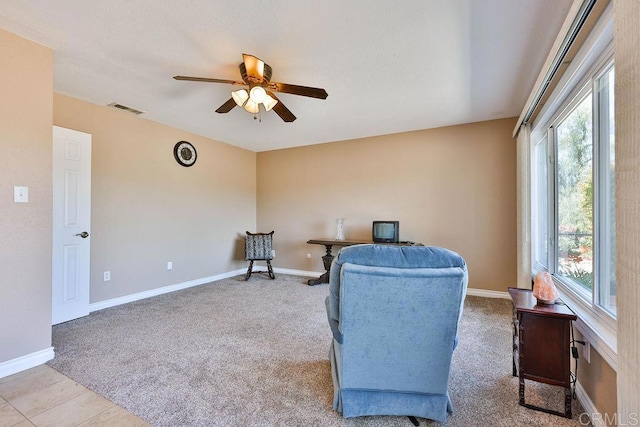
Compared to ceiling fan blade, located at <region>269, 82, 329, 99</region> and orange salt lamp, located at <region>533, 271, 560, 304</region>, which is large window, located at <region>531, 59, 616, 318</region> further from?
ceiling fan blade, located at <region>269, 82, 329, 99</region>

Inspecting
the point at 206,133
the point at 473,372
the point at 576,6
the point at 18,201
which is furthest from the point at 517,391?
the point at 206,133

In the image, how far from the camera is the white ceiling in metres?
1.81

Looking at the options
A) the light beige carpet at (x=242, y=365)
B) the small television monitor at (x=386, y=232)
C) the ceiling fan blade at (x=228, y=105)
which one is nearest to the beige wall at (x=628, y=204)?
the light beige carpet at (x=242, y=365)

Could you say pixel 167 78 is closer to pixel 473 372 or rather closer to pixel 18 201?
pixel 18 201

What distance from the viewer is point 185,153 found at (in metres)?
4.39

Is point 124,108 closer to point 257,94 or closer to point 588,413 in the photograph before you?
point 257,94

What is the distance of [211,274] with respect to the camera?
4.85 meters

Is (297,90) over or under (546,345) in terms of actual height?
over

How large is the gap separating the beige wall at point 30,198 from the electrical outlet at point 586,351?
12.3 feet

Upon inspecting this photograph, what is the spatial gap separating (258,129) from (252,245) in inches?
77.1

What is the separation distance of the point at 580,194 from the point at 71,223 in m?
4.81

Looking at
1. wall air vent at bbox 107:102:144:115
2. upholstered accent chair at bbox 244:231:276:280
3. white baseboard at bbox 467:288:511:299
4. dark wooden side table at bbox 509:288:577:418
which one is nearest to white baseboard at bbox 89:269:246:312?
upholstered accent chair at bbox 244:231:276:280

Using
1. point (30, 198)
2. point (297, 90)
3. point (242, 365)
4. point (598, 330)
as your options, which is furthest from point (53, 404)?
point (598, 330)

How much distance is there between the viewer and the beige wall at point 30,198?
1999 mm
